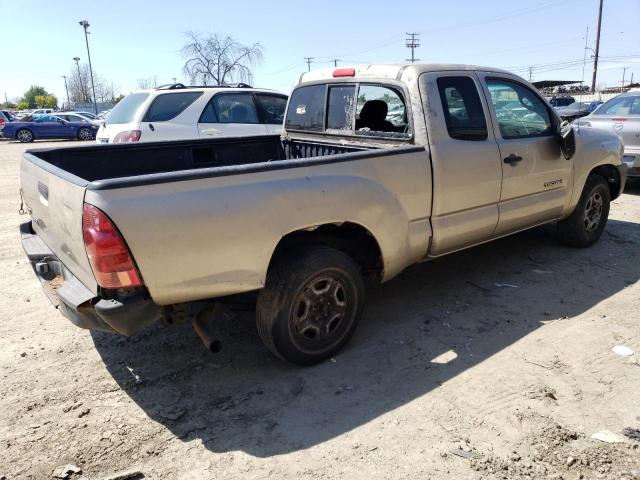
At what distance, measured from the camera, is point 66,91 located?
287ft

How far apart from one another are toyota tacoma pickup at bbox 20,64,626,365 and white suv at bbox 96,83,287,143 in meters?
3.13

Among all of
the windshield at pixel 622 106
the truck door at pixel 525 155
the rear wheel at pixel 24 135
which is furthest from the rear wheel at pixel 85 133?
the truck door at pixel 525 155

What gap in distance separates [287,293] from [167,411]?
988 millimetres

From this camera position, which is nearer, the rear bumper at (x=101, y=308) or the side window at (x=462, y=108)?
the rear bumper at (x=101, y=308)

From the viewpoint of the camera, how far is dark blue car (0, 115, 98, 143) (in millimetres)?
25781

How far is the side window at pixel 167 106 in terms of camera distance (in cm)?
780

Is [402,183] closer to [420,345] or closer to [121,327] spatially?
[420,345]

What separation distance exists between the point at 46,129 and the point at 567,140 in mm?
27095

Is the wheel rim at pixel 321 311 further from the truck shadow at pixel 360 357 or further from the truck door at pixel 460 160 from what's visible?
the truck door at pixel 460 160

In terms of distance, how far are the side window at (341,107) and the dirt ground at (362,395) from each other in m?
1.57

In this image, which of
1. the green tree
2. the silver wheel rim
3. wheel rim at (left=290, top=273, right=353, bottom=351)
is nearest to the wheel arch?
wheel rim at (left=290, top=273, right=353, bottom=351)

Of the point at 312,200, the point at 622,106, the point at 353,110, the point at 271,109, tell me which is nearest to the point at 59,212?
the point at 312,200

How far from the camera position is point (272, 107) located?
8.62m

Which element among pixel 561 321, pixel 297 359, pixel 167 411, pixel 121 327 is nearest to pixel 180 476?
pixel 167 411
